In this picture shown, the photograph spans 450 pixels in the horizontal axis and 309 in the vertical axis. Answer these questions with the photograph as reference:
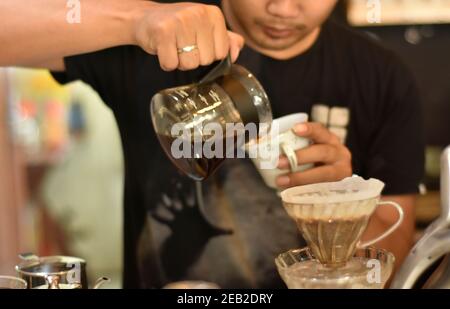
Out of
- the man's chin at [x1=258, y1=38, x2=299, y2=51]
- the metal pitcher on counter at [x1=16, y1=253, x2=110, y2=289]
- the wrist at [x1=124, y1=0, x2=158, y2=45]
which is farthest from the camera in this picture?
the man's chin at [x1=258, y1=38, x2=299, y2=51]

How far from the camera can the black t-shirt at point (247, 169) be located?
4.38 feet

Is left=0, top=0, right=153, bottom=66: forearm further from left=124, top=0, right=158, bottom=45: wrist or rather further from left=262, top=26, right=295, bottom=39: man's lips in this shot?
left=262, top=26, right=295, bottom=39: man's lips

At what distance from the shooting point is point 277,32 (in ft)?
4.07

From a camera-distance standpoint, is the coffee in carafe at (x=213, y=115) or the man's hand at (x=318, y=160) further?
the man's hand at (x=318, y=160)

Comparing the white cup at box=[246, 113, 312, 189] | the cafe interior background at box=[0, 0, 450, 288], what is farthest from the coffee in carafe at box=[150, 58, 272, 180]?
the cafe interior background at box=[0, 0, 450, 288]

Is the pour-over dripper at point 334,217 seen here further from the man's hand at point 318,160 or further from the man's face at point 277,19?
the man's face at point 277,19

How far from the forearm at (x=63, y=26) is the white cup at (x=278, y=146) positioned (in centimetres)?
25

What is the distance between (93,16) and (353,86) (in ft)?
1.69

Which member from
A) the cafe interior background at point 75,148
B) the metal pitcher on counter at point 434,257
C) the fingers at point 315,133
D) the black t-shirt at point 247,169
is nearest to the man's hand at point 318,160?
the fingers at point 315,133

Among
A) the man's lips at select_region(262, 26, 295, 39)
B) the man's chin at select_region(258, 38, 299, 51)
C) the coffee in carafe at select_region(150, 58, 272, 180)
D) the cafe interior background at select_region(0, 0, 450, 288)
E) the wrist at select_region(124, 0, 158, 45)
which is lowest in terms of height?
the cafe interior background at select_region(0, 0, 450, 288)

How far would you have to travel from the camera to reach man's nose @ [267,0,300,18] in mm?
1175

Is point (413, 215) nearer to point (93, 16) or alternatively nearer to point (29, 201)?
point (93, 16)

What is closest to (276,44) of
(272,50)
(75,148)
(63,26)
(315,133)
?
(272,50)

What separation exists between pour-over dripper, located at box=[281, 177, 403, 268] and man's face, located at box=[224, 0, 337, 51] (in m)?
0.40
